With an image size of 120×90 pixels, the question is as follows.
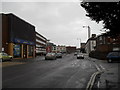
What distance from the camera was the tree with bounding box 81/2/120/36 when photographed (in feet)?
26.6

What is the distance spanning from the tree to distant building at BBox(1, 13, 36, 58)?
3065 cm

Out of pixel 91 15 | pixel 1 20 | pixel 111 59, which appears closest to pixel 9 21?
pixel 1 20

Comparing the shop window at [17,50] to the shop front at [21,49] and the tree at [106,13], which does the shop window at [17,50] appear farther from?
the tree at [106,13]

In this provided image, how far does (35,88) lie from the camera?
318 inches

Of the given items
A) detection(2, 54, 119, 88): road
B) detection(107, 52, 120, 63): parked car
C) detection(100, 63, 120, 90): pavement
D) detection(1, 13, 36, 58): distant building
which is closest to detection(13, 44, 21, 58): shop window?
detection(1, 13, 36, 58): distant building

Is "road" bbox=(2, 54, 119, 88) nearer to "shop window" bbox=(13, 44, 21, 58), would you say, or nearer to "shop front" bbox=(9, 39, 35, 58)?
"shop front" bbox=(9, 39, 35, 58)

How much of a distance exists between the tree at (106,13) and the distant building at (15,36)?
101 ft

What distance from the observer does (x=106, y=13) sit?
8.44m

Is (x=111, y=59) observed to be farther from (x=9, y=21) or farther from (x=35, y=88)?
(x=9, y=21)

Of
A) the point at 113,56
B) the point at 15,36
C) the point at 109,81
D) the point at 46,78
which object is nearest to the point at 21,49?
the point at 15,36

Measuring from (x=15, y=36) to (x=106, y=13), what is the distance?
38.7 meters

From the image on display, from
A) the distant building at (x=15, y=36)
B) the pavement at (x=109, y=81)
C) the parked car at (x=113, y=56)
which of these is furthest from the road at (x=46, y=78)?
the distant building at (x=15, y=36)

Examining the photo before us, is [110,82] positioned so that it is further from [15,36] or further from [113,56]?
[15,36]

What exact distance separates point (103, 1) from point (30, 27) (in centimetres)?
5000
